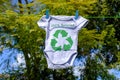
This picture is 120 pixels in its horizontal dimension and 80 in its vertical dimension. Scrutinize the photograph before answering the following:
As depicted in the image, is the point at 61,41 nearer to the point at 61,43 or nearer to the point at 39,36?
the point at 61,43

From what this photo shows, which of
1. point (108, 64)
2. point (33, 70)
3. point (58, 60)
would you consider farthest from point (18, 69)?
point (58, 60)

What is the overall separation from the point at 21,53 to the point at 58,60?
440 centimetres

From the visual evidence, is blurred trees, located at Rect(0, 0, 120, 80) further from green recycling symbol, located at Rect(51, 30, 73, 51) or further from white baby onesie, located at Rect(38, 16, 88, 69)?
green recycling symbol, located at Rect(51, 30, 73, 51)

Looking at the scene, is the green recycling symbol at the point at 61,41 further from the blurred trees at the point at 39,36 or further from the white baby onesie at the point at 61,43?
the blurred trees at the point at 39,36

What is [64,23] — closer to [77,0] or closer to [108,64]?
[77,0]

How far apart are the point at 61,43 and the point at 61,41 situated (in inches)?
1.5

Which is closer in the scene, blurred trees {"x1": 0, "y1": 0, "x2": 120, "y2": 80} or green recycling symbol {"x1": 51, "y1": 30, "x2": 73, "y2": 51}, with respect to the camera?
green recycling symbol {"x1": 51, "y1": 30, "x2": 73, "y2": 51}

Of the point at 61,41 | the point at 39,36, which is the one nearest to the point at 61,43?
the point at 61,41

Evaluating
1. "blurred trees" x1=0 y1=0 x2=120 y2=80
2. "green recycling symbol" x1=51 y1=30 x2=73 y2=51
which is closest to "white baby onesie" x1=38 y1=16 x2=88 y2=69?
"green recycling symbol" x1=51 y1=30 x2=73 y2=51

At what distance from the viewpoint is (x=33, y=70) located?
38.5ft

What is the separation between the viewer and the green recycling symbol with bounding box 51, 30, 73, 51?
7.46 meters

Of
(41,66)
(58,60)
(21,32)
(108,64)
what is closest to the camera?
(58,60)

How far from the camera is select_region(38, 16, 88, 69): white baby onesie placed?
24.4ft

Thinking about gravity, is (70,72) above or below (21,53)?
below
